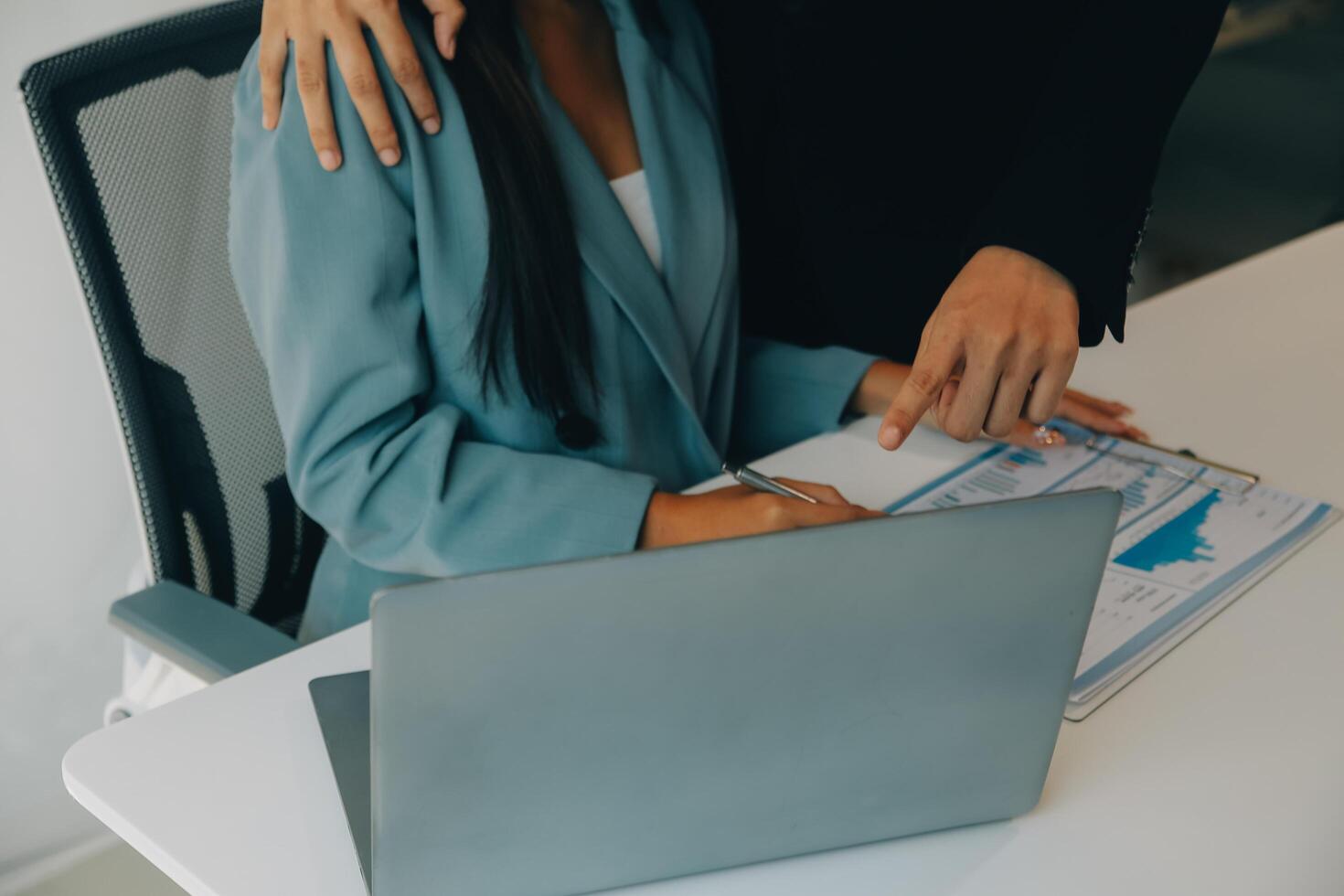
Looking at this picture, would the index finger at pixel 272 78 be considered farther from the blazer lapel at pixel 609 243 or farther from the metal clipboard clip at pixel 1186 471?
the metal clipboard clip at pixel 1186 471

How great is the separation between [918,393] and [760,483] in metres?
0.15

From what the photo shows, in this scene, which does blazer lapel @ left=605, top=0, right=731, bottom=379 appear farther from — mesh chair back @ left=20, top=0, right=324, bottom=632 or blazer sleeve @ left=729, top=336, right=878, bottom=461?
mesh chair back @ left=20, top=0, right=324, bottom=632

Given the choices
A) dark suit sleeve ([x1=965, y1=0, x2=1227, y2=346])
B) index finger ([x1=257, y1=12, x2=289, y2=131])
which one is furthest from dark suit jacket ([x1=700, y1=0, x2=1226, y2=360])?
index finger ([x1=257, y1=12, x2=289, y2=131])

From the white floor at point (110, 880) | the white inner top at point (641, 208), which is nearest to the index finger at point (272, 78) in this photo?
the white inner top at point (641, 208)

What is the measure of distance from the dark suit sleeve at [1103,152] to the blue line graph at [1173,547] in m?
0.14

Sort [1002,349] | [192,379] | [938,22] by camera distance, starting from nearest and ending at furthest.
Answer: [1002,349] → [192,379] → [938,22]

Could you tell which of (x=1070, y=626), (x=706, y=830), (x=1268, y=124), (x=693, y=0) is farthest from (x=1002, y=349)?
(x=1268, y=124)

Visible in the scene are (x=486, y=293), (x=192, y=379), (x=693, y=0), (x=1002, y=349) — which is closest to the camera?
(x=1002, y=349)

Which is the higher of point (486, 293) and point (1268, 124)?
point (486, 293)

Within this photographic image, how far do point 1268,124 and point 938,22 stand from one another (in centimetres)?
255

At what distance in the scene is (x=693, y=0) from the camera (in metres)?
1.14

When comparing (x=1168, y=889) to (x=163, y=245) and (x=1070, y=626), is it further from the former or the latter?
(x=163, y=245)

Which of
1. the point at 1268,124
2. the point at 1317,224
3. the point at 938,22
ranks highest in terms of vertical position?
the point at 938,22

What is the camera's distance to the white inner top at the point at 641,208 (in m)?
1.02
